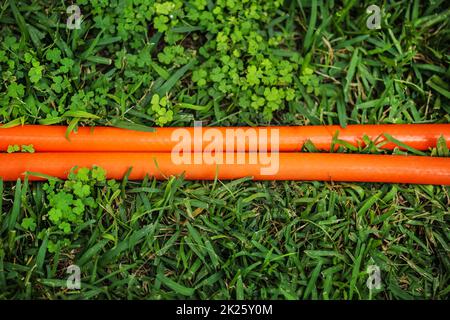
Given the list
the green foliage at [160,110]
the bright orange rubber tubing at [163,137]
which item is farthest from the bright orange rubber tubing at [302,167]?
the green foliage at [160,110]

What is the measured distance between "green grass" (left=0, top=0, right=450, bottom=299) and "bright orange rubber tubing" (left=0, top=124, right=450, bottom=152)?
3.0 inches

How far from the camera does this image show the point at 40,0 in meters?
3.27

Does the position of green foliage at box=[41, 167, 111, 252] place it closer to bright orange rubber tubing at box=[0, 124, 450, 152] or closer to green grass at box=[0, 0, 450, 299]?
green grass at box=[0, 0, 450, 299]

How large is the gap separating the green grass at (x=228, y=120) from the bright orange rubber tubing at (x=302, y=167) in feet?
0.31

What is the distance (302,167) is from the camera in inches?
119

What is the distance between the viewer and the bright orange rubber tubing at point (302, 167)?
2.99 metres

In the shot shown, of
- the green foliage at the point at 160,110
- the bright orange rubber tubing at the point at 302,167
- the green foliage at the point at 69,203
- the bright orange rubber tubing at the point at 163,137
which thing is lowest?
the green foliage at the point at 69,203

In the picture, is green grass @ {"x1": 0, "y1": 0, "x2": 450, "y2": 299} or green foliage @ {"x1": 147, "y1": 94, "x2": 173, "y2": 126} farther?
green foliage @ {"x1": 147, "y1": 94, "x2": 173, "y2": 126}

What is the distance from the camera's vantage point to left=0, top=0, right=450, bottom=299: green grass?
2.90 meters

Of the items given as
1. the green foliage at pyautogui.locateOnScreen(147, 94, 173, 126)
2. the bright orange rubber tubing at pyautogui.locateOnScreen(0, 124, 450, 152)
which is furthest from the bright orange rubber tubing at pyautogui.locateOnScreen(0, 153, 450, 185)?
the green foliage at pyautogui.locateOnScreen(147, 94, 173, 126)

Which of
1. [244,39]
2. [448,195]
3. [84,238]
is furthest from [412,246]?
[84,238]

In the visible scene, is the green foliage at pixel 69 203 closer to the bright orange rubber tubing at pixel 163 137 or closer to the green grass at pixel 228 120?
the green grass at pixel 228 120

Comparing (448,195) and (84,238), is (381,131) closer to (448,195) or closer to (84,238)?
(448,195)

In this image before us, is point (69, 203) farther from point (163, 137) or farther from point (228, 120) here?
point (228, 120)
